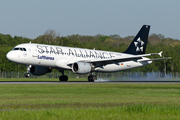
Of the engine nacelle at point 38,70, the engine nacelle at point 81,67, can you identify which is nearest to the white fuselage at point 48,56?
the engine nacelle at point 81,67

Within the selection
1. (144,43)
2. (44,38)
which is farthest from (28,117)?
(44,38)

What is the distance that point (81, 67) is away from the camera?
40188mm

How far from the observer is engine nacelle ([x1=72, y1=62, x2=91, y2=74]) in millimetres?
40156

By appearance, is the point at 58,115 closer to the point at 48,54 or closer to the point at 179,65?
the point at 48,54

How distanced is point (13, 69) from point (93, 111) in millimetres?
68972

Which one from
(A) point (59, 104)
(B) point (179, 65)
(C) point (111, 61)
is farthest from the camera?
(B) point (179, 65)

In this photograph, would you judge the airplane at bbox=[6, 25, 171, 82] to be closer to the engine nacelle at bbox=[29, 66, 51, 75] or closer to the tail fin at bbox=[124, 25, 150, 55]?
the engine nacelle at bbox=[29, 66, 51, 75]

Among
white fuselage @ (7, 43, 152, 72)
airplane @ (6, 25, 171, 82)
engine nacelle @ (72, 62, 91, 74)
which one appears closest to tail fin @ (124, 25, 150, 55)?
airplane @ (6, 25, 171, 82)

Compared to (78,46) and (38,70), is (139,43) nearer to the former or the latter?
(38,70)

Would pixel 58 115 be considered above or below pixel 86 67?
below

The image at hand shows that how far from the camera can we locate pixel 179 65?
93.1 meters

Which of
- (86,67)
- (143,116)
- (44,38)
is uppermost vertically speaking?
(44,38)

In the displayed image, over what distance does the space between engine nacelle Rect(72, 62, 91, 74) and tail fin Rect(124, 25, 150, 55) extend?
Result: 12.2m

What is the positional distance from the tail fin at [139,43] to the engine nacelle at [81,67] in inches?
482
